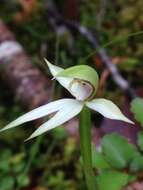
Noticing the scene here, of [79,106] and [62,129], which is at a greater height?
[62,129]

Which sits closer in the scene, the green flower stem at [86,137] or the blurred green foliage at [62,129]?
the green flower stem at [86,137]

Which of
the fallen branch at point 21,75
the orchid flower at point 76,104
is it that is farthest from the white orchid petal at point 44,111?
the fallen branch at point 21,75

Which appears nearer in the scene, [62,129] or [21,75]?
[62,129]

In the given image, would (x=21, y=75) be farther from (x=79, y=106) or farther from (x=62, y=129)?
(x=79, y=106)

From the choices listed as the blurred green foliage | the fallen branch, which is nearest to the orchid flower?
the blurred green foliage

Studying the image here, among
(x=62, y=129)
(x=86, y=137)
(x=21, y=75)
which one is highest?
(x=21, y=75)

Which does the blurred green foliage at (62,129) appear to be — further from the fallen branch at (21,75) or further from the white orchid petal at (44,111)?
the white orchid petal at (44,111)

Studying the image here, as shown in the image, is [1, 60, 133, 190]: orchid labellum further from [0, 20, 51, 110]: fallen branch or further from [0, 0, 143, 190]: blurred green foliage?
[0, 20, 51, 110]: fallen branch

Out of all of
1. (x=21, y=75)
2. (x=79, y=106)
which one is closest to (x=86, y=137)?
(x=79, y=106)
